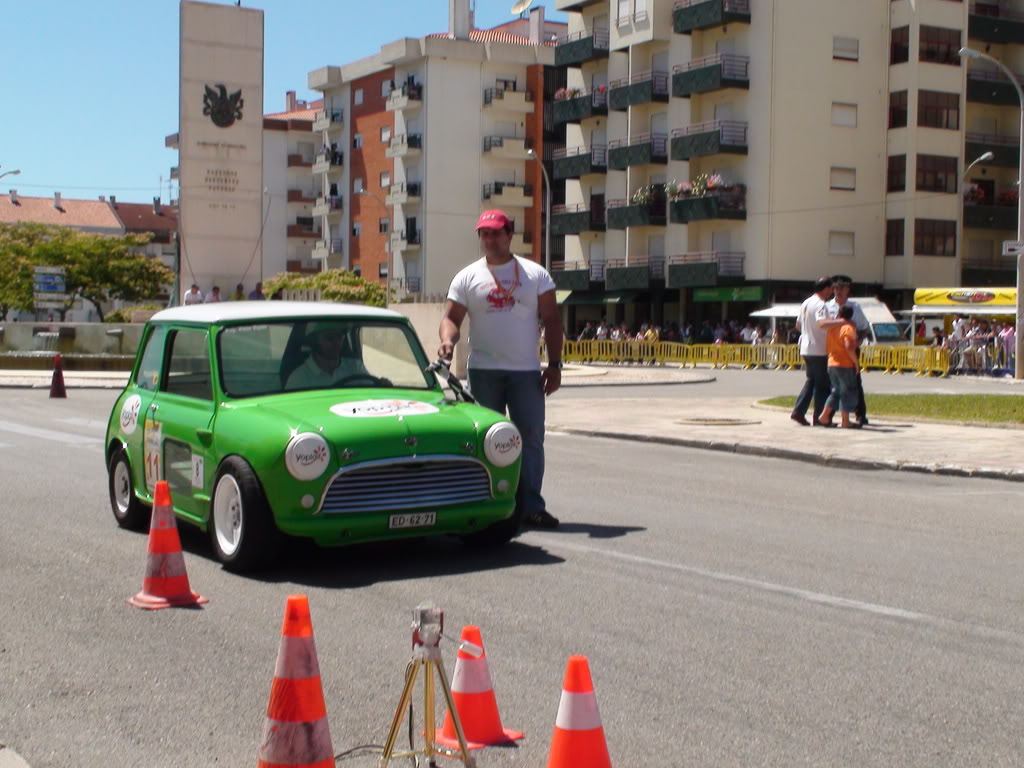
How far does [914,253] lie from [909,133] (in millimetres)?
5132

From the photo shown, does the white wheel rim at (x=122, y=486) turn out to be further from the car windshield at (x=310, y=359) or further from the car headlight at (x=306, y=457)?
the car headlight at (x=306, y=457)

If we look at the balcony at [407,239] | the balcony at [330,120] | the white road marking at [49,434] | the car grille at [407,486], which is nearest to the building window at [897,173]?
the balcony at [407,239]

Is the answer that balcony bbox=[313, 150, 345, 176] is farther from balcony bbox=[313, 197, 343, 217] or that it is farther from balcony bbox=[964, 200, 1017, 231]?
balcony bbox=[964, 200, 1017, 231]

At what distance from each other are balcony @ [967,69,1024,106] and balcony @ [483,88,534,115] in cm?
2713

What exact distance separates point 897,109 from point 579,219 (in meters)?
17.4

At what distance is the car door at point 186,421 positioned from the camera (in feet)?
28.0

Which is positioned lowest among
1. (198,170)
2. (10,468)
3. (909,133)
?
(10,468)

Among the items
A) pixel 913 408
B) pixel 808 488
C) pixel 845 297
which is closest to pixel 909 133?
pixel 913 408

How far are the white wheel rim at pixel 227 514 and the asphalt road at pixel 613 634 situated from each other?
0.68 feet

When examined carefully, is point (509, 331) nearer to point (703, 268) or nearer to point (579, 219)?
point (703, 268)

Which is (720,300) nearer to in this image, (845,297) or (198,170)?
(198,170)

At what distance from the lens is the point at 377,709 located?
532 cm

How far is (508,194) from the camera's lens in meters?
83.5

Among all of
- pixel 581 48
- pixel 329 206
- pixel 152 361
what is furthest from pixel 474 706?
pixel 329 206
